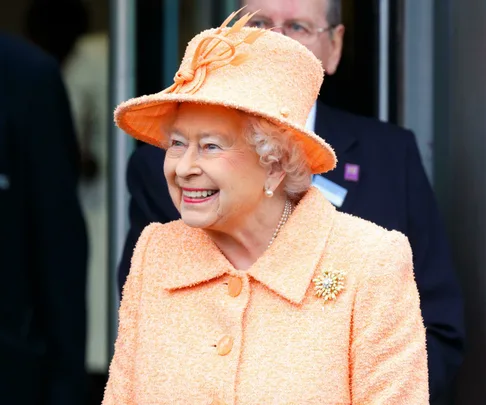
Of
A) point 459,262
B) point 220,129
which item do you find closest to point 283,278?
point 220,129

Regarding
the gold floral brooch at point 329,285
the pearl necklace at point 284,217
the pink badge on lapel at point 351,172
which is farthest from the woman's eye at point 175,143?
the pink badge on lapel at point 351,172

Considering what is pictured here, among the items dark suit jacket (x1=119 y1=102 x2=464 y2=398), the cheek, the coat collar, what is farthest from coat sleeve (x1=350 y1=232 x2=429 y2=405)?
dark suit jacket (x1=119 y1=102 x2=464 y2=398)

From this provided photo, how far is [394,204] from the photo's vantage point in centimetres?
443

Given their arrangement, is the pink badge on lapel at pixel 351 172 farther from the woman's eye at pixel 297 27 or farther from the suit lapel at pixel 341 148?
the woman's eye at pixel 297 27

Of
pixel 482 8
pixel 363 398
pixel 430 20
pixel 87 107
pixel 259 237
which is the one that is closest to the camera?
pixel 363 398

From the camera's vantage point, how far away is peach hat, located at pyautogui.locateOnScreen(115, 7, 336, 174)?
10.8ft

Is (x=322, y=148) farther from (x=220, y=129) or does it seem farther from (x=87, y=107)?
(x=87, y=107)

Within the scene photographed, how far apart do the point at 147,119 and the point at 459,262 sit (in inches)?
77.9

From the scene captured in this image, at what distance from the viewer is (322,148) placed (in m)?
3.38

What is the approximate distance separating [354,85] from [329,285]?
2219 mm

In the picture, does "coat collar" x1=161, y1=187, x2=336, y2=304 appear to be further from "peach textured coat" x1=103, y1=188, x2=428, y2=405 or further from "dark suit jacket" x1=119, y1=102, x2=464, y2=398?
"dark suit jacket" x1=119, y1=102, x2=464, y2=398

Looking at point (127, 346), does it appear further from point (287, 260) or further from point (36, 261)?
point (36, 261)

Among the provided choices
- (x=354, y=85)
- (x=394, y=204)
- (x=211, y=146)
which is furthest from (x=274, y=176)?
(x=354, y=85)

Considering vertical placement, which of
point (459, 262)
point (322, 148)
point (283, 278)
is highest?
point (322, 148)
